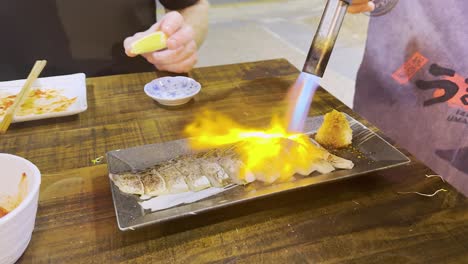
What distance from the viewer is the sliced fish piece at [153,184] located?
0.99 m

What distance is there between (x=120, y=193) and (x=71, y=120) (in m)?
0.56

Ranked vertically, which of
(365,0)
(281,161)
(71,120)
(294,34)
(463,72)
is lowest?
(294,34)

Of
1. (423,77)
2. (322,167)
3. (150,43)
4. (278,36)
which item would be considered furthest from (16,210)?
(278,36)

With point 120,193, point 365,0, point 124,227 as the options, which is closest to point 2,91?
point 120,193

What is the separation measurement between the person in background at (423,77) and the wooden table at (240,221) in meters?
0.50

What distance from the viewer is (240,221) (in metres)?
0.96

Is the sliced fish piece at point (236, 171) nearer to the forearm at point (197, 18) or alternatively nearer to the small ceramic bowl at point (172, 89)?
the small ceramic bowl at point (172, 89)

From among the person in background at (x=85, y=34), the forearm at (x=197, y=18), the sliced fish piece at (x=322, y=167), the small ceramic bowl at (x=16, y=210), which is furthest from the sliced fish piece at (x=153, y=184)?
the forearm at (x=197, y=18)

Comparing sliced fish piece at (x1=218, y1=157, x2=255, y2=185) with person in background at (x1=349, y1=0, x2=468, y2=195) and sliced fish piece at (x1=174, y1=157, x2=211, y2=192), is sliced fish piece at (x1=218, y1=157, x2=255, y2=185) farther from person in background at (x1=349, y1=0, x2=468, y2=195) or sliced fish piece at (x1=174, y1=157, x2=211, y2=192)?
person in background at (x1=349, y1=0, x2=468, y2=195)

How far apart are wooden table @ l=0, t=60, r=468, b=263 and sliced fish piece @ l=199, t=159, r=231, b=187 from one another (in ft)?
0.28

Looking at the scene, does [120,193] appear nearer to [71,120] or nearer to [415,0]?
[71,120]

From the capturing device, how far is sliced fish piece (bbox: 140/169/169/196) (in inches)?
39.1

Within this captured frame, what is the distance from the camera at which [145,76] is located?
5.66 ft

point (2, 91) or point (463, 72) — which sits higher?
point (463, 72)
